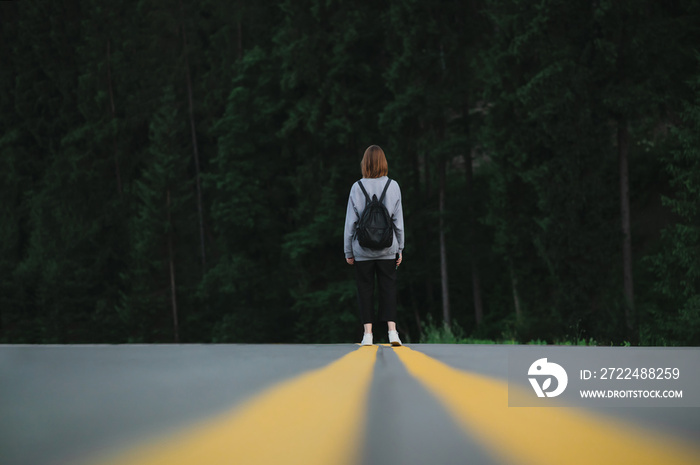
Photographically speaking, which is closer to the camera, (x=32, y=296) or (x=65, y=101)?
(x=32, y=296)

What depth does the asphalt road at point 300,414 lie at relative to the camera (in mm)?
3881

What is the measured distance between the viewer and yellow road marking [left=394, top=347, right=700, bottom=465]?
3.80m

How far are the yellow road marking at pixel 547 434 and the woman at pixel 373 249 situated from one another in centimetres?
172

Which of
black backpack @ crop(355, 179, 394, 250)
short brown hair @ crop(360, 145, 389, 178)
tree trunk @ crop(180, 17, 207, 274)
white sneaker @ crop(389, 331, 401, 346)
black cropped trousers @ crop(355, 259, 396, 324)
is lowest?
white sneaker @ crop(389, 331, 401, 346)

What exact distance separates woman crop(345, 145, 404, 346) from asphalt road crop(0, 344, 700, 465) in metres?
1.11

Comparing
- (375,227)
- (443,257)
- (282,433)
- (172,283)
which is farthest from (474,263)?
(282,433)

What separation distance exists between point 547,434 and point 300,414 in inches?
55.1

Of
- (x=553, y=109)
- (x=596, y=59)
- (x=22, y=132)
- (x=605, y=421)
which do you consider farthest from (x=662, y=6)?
(x=22, y=132)

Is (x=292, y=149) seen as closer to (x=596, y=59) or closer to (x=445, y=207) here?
(x=445, y=207)

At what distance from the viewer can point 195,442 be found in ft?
13.0

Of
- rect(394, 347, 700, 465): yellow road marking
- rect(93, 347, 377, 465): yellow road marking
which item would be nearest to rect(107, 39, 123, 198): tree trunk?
rect(93, 347, 377, 465): yellow road marking

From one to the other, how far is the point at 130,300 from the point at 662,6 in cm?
2918

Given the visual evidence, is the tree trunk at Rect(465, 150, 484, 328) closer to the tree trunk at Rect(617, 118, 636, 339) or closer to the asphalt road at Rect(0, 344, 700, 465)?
the tree trunk at Rect(617, 118, 636, 339)

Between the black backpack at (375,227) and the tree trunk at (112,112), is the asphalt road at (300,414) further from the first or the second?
the tree trunk at (112,112)
